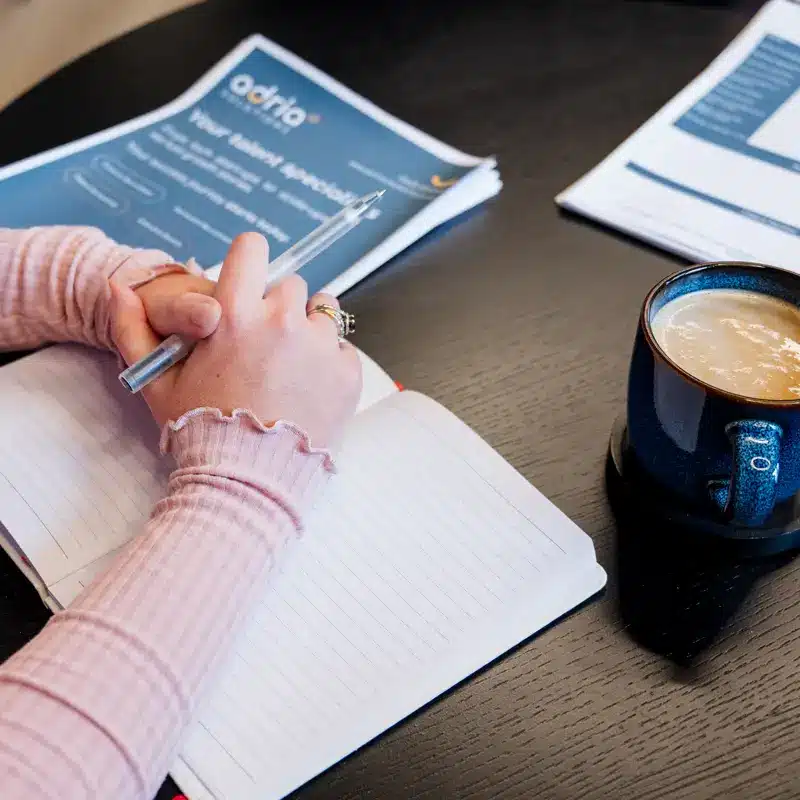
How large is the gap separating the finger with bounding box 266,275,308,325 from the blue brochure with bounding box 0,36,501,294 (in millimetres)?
93

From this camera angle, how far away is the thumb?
0.58 metres

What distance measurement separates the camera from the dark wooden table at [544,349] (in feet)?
1.47

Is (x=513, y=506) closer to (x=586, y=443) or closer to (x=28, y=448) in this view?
(x=586, y=443)

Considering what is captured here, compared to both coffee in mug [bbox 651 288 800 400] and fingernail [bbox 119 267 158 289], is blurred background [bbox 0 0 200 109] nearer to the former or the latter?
fingernail [bbox 119 267 158 289]

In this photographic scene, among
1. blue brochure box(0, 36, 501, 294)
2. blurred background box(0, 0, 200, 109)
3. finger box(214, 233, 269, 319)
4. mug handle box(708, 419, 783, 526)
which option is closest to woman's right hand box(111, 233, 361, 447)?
finger box(214, 233, 269, 319)

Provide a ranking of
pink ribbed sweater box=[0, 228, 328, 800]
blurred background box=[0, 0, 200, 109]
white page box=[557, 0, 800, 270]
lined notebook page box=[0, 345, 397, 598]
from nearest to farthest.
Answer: pink ribbed sweater box=[0, 228, 328, 800], lined notebook page box=[0, 345, 397, 598], white page box=[557, 0, 800, 270], blurred background box=[0, 0, 200, 109]

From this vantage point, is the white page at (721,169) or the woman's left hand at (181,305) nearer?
the woman's left hand at (181,305)

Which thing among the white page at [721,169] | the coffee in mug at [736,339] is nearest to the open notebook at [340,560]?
the coffee in mug at [736,339]

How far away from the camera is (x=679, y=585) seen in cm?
51

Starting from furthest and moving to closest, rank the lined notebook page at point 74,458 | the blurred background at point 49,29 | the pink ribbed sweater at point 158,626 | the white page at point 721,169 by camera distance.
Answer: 1. the blurred background at point 49,29
2. the white page at point 721,169
3. the lined notebook page at point 74,458
4. the pink ribbed sweater at point 158,626

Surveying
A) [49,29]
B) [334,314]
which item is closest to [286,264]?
[334,314]

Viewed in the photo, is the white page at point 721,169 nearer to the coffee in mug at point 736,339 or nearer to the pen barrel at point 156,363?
the coffee in mug at point 736,339

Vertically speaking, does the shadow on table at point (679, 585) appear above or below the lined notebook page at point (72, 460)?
below

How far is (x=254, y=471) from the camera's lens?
509mm
